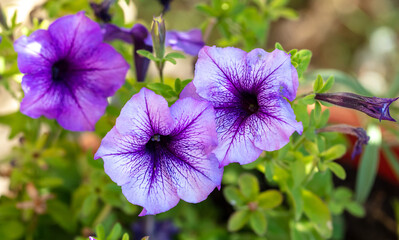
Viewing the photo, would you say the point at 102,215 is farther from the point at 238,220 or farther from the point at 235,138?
the point at 235,138

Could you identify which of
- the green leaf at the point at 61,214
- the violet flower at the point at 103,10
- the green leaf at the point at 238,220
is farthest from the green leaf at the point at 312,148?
the green leaf at the point at 61,214

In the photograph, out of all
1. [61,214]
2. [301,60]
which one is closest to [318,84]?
[301,60]

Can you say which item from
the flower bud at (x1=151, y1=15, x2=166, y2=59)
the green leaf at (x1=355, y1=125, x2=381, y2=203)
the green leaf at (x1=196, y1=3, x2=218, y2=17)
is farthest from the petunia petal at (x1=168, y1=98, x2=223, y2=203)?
the green leaf at (x1=355, y1=125, x2=381, y2=203)

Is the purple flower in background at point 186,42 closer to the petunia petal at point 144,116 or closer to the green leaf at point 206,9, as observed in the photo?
the green leaf at point 206,9

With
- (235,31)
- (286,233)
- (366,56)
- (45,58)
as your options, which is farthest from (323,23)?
(45,58)

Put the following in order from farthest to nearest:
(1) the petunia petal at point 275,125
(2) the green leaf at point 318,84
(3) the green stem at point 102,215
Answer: (3) the green stem at point 102,215 < (2) the green leaf at point 318,84 < (1) the petunia petal at point 275,125

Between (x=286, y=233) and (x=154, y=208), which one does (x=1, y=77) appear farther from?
(x=286, y=233)

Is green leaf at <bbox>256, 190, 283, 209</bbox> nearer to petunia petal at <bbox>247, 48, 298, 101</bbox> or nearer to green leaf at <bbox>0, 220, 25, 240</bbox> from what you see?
petunia petal at <bbox>247, 48, 298, 101</bbox>
